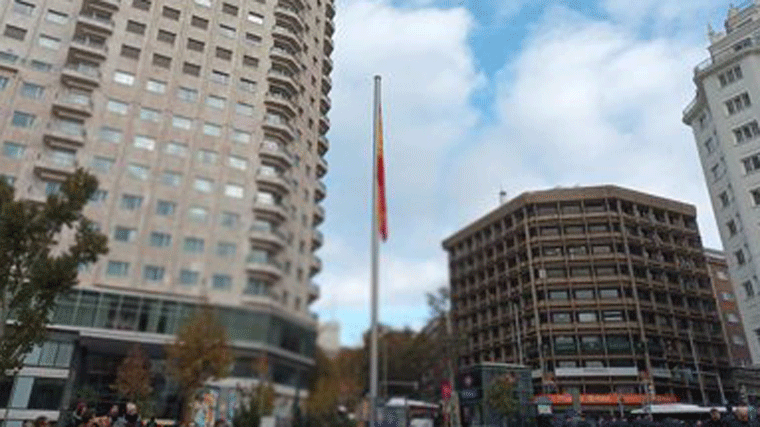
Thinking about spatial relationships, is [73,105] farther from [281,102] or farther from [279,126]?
[279,126]

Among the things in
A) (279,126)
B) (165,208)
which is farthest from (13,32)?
(165,208)

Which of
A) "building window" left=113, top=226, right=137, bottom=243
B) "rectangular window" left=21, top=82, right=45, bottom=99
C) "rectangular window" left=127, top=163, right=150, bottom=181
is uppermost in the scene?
"rectangular window" left=21, top=82, right=45, bottom=99

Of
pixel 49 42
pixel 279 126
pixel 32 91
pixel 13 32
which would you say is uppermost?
pixel 13 32

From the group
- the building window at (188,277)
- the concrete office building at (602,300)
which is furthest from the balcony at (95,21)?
the concrete office building at (602,300)

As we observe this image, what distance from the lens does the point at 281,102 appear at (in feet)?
26.3

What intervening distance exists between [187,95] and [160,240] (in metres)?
2.54

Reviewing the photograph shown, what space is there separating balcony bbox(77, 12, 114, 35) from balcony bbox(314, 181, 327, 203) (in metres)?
5.36

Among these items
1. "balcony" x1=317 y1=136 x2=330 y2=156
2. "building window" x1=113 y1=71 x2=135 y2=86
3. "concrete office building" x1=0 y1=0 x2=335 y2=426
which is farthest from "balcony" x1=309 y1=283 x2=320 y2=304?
"building window" x1=113 y1=71 x2=135 y2=86

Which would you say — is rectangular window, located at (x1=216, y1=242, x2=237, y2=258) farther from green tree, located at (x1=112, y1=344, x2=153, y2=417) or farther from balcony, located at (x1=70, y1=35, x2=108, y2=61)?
green tree, located at (x1=112, y1=344, x2=153, y2=417)

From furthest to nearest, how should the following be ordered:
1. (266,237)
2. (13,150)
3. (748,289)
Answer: (748,289) → (13,150) → (266,237)

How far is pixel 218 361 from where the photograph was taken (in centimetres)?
673

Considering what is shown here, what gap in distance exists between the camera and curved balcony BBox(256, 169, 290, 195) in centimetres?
707

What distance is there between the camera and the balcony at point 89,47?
10.1m

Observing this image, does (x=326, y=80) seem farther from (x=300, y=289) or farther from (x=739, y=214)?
(x=739, y=214)
